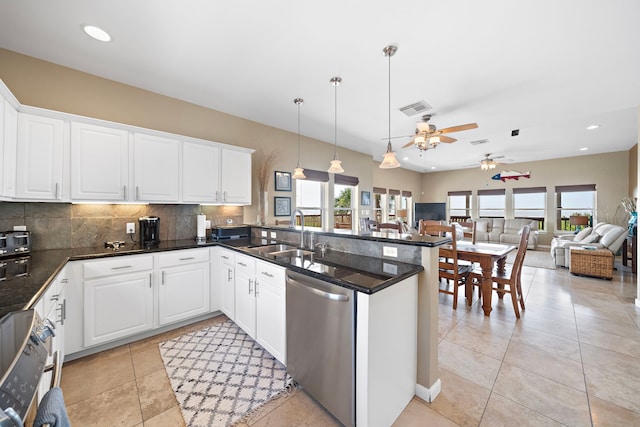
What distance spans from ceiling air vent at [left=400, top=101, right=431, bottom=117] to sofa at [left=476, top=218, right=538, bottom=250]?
20.9 feet

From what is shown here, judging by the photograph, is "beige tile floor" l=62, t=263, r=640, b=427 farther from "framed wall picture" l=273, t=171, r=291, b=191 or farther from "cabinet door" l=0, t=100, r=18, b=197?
"framed wall picture" l=273, t=171, r=291, b=191

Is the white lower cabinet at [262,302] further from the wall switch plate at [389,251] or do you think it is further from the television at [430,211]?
the television at [430,211]

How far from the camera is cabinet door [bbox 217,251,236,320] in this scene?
8.75 ft

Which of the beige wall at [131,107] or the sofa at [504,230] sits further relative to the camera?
the sofa at [504,230]

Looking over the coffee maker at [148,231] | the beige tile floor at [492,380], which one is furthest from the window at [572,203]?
the coffee maker at [148,231]

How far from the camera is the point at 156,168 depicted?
283 centimetres

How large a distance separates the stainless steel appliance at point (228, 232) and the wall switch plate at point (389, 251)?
2.16 metres

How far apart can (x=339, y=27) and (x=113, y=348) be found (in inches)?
140

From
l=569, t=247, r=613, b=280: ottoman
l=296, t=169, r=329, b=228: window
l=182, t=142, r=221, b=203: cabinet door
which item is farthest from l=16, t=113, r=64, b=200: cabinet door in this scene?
l=569, t=247, r=613, b=280: ottoman

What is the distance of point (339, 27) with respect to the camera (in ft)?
6.73

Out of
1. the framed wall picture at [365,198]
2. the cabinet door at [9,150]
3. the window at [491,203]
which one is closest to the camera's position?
the cabinet door at [9,150]

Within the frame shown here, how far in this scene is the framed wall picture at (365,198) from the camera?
6387 mm

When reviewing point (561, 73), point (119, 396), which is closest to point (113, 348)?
point (119, 396)

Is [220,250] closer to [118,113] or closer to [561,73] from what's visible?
[118,113]
